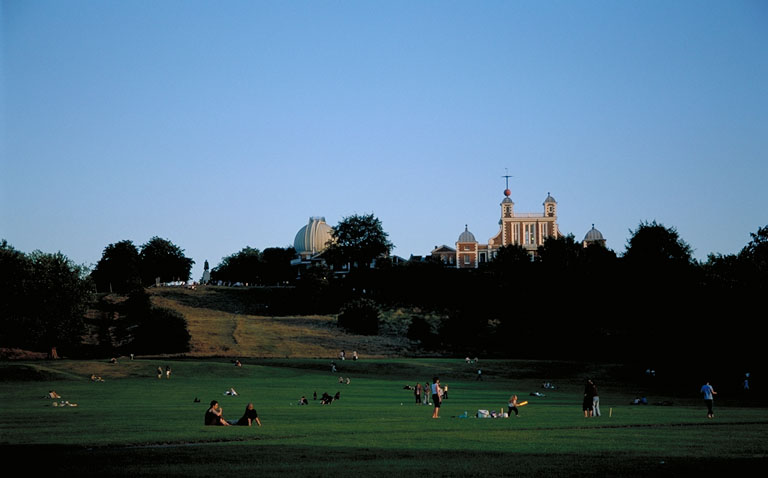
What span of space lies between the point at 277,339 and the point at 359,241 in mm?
74572

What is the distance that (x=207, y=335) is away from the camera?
11962 centimetres

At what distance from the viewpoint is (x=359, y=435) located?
32.6 meters

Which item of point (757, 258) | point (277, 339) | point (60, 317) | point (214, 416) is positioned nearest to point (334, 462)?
point (214, 416)

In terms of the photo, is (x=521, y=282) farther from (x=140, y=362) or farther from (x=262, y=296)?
(x=262, y=296)

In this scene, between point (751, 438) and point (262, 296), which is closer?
point (751, 438)

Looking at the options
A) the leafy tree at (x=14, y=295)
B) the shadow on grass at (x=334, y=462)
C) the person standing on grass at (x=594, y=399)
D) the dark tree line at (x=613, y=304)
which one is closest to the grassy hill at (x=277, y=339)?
the dark tree line at (x=613, y=304)

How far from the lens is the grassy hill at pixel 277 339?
362ft

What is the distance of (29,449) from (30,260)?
81.4 m

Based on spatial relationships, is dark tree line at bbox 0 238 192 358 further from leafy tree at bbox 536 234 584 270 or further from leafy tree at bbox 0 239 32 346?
leafy tree at bbox 536 234 584 270

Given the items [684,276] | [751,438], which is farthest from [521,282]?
[751,438]

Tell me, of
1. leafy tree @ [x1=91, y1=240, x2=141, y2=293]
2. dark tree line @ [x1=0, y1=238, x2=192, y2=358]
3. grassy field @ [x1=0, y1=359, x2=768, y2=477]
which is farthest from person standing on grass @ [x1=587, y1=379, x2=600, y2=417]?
leafy tree @ [x1=91, y1=240, x2=141, y2=293]

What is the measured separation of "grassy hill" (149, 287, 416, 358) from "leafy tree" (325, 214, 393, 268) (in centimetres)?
4472

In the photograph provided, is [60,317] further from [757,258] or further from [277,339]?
[757,258]

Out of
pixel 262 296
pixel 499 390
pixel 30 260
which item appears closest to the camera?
pixel 499 390
